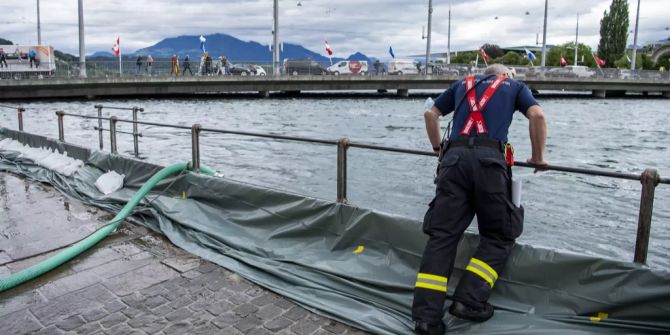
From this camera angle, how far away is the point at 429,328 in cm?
400

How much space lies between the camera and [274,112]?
1689 inches

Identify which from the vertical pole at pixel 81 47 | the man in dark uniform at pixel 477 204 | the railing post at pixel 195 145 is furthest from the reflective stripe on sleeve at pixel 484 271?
the vertical pole at pixel 81 47

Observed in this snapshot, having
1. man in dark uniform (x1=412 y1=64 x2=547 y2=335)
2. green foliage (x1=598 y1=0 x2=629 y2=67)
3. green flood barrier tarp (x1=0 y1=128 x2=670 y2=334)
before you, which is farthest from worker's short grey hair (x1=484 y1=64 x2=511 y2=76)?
green foliage (x1=598 y1=0 x2=629 y2=67)

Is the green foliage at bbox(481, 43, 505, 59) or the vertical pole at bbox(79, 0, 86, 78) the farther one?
the green foliage at bbox(481, 43, 505, 59)

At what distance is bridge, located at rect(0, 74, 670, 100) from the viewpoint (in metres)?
48.5

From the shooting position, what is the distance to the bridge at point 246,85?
48.5m

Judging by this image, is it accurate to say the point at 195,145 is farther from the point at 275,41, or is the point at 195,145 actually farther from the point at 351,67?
the point at 351,67

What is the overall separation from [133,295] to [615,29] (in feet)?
419

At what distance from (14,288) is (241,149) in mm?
17080

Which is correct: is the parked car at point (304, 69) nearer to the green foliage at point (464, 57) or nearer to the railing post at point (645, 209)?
the railing post at point (645, 209)

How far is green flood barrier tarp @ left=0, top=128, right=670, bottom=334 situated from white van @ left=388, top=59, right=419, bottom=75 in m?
66.7

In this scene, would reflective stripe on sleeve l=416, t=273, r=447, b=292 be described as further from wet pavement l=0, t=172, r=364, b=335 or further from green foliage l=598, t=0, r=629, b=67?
green foliage l=598, t=0, r=629, b=67

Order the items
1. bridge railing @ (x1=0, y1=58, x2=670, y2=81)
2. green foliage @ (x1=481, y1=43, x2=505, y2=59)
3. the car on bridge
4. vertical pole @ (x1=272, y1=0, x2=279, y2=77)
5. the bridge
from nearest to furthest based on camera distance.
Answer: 1. the bridge
2. bridge railing @ (x1=0, y1=58, x2=670, y2=81)
3. vertical pole @ (x1=272, y1=0, x2=279, y2=77)
4. the car on bridge
5. green foliage @ (x1=481, y1=43, x2=505, y2=59)

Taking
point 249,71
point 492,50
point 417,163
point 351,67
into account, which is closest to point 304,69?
point 249,71
